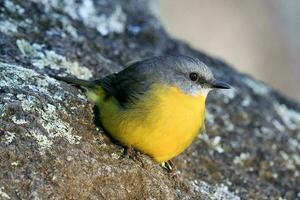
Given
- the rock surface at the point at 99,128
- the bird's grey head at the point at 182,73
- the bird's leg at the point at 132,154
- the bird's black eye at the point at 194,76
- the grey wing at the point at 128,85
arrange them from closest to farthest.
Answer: the rock surface at the point at 99,128
the bird's leg at the point at 132,154
the grey wing at the point at 128,85
the bird's grey head at the point at 182,73
the bird's black eye at the point at 194,76

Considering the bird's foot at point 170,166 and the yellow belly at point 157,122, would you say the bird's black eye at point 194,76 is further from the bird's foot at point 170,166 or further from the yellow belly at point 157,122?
the bird's foot at point 170,166

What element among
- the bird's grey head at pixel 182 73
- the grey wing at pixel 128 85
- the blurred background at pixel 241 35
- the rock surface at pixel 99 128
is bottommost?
the blurred background at pixel 241 35

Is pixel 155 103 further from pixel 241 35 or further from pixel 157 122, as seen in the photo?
pixel 241 35

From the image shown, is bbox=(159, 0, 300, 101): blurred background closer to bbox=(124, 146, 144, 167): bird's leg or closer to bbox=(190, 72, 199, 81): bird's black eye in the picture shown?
bbox=(190, 72, 199, 81): bird's black eye

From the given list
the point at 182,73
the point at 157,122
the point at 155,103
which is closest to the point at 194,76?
the point at 182,73

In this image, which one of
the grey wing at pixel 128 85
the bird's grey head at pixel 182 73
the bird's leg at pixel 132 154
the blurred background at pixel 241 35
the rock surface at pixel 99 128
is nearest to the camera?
the rock surface at pixel 99 128

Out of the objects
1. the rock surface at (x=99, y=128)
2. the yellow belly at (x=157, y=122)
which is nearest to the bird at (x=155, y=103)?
the yellow belly at (x=157, y=122)

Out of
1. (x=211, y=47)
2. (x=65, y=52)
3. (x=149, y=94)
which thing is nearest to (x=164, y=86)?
(x=149, y=94)
